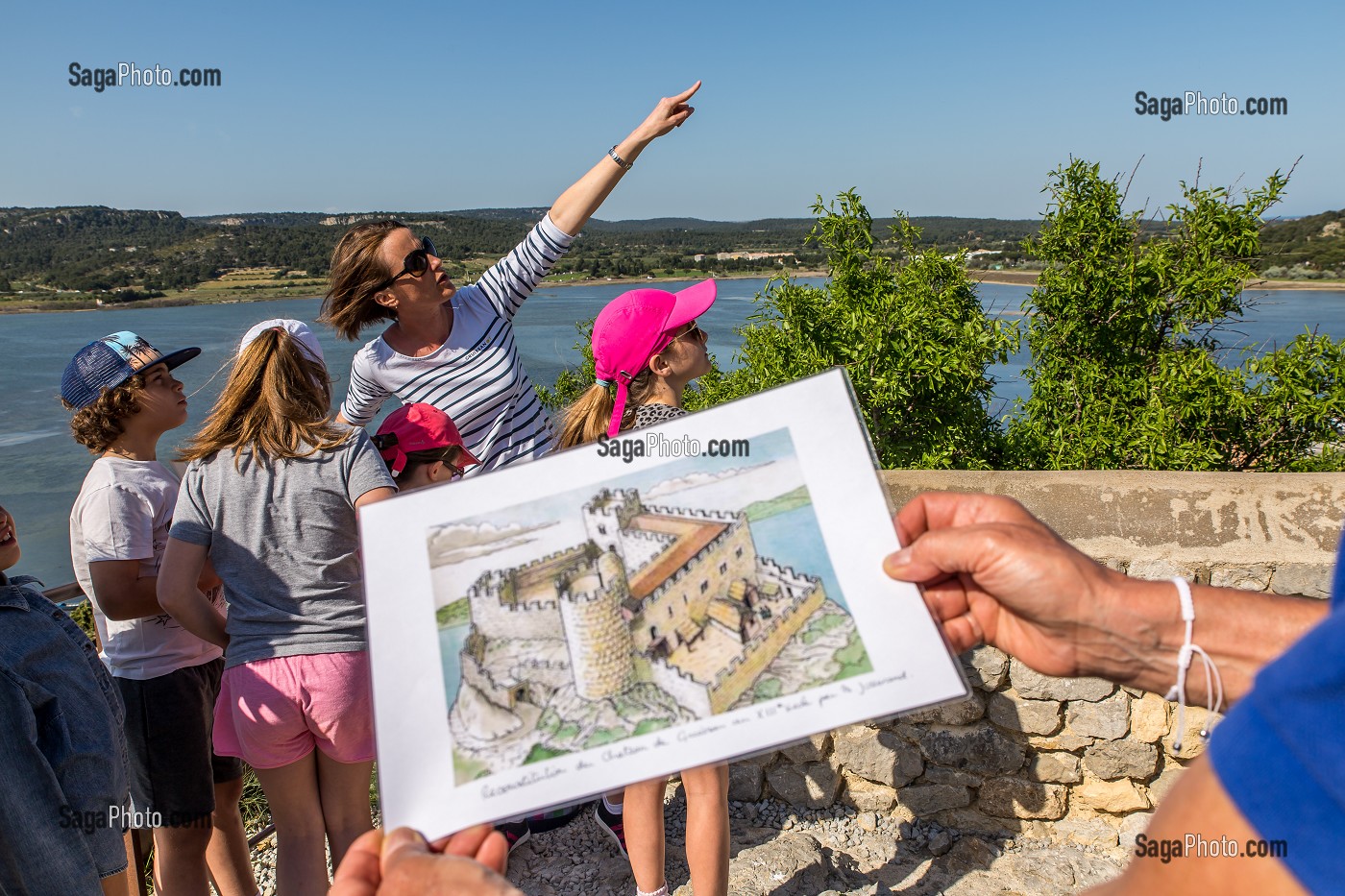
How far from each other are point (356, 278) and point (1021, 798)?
9.97 feet

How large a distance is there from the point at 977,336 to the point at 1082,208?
0.83 m

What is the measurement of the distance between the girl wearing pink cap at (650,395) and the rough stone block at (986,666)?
3.41 feet

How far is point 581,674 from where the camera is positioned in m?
1.35

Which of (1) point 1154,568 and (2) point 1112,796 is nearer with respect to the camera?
(1) point 1154,568

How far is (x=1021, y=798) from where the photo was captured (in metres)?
3.28

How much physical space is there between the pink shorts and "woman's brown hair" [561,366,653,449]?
0.93 meters

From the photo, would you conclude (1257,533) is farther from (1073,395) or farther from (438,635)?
(438,635)

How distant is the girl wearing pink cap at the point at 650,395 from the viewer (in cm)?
256

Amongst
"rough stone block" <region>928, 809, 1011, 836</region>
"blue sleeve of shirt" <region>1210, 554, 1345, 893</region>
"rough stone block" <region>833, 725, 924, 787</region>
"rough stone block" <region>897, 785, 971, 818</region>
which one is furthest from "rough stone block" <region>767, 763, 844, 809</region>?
"blue sleeve of shirt" <region>1210, 554, 1345, 893</region>

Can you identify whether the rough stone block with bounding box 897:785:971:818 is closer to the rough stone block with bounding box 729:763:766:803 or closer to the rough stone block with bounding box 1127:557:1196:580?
the rough stone block with bounding box 729:763:766:803

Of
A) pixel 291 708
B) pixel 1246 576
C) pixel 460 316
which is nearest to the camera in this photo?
pixel 291 708

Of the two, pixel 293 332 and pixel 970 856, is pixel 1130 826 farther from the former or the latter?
pixel 293 332

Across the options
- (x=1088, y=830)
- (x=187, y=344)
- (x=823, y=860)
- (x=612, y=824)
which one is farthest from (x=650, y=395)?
(x=187, y=344)

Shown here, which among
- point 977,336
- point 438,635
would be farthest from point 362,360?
point 977,336
